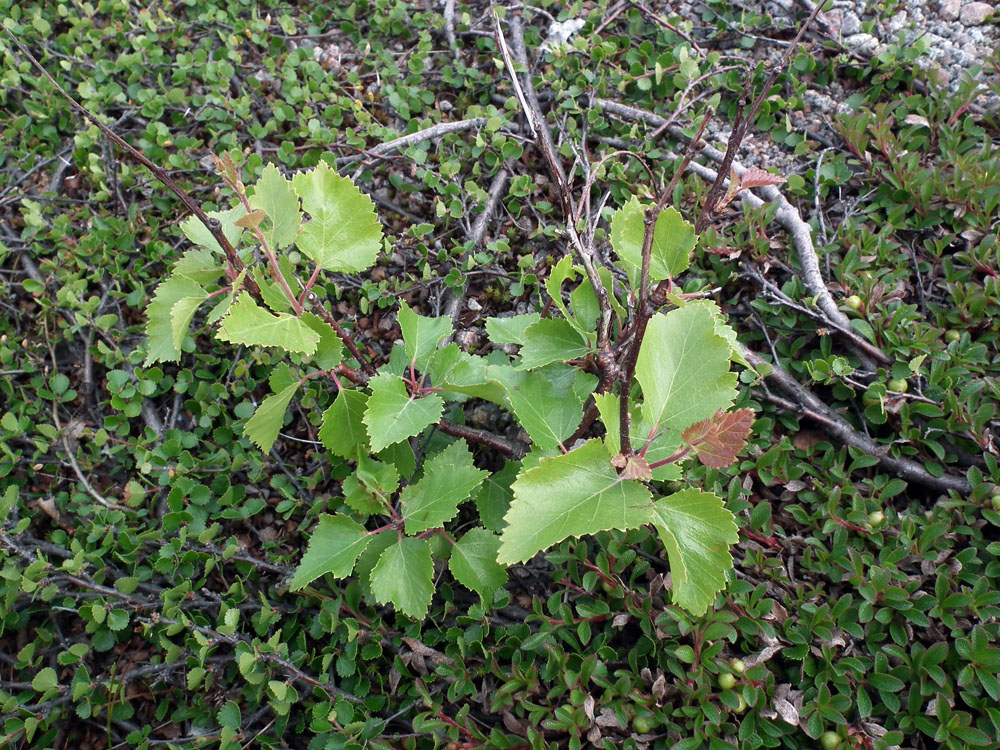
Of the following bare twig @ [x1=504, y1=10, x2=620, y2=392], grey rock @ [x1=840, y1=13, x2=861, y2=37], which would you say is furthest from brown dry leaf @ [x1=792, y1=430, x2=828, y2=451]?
grey rock @ [x1=840, y1=13, x2=861, y2=37]

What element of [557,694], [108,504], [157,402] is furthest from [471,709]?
[157,402]

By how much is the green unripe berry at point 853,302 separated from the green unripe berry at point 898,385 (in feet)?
0.96

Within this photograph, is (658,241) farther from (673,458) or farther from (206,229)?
(206,229)

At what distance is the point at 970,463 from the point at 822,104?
68.3 inches

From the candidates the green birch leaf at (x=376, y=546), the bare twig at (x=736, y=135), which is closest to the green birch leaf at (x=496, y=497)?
the green birch leaf at (x=376, y=546)

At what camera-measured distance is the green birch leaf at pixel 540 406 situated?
1654 millimetres

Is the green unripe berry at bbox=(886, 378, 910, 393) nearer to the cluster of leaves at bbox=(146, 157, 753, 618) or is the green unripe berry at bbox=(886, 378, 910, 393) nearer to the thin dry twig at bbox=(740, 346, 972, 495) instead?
the thin dry twig at bbox=(740, 346, 972, 495)

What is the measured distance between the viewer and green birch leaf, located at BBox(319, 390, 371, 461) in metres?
1.84

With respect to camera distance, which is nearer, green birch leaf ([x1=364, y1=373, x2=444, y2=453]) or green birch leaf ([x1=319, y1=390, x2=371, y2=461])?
green birch leaf ([x1=364, y1=373, x2=444, y2=453])

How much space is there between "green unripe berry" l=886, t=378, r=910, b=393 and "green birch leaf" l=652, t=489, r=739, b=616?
46.5 inches

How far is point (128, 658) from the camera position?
7.54 ft

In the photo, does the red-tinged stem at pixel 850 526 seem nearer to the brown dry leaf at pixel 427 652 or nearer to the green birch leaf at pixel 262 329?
the brown dry leaf at pixel 427 652

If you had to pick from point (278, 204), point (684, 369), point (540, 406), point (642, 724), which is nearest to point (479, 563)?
point (540, 406)

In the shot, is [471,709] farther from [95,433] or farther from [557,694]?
[95,433]
